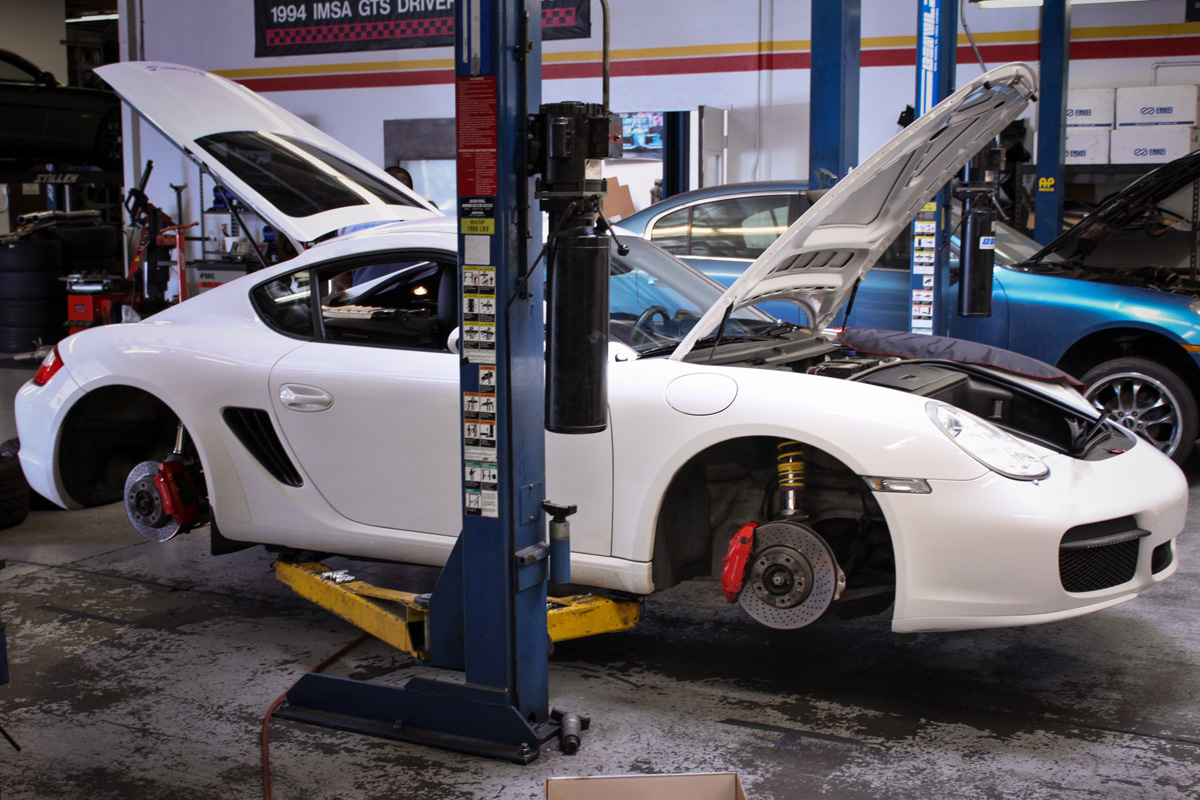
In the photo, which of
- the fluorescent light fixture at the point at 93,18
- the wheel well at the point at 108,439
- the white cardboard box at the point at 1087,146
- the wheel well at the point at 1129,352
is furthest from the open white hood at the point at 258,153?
the fluorescent light fixture at the point at 93,18

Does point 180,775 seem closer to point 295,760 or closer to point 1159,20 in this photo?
point 295,760

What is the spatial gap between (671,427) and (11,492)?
3733mm

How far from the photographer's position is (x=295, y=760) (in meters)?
2.98

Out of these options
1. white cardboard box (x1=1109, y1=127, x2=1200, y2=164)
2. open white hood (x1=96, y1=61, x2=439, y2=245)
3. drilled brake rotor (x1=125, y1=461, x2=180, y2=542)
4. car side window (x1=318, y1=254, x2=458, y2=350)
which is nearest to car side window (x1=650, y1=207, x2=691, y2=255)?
open white hood (x1=96, y1=61, x2=439, y2=245)

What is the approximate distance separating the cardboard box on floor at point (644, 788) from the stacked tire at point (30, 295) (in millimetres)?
11186

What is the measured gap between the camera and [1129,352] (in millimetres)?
6164

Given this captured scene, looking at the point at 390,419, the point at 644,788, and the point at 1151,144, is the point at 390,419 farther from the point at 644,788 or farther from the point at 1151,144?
the point at 1151,144

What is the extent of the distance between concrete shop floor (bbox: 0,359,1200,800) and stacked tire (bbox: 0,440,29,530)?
1.02 meters

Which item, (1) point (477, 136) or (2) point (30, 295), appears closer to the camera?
(1) point (477, 136)

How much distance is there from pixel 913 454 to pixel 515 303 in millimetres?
1143

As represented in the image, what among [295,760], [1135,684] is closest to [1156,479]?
[1135,684]

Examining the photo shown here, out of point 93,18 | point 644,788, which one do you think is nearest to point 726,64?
point 644,788

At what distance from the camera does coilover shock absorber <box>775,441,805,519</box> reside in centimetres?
323

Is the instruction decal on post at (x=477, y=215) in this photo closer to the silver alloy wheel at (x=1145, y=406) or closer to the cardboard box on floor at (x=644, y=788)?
the cardboard box on floor at (x=644, y=788)
